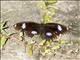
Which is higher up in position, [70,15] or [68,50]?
[70,15]

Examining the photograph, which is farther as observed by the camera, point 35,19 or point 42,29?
point 35,19

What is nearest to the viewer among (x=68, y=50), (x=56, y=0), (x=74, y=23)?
(x=68, y=50)

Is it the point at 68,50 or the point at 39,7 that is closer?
the point at 68,50

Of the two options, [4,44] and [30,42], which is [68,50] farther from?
[4,44]

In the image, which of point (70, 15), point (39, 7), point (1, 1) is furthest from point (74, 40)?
point (1, 1)
